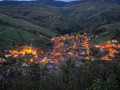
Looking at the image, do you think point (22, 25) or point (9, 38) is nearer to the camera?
point (9, 38)

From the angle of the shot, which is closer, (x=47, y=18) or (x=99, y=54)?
(x=99, y=54)

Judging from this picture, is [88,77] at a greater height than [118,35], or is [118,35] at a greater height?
[88,77]

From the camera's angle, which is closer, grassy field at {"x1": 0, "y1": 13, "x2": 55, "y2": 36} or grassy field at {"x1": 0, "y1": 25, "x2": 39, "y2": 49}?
grassy field at {"x1": 0, "y1": 25, "x2": 39, "y2": 49}

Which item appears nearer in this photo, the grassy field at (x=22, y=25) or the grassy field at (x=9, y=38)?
the grassy field at (x=9, y=38)

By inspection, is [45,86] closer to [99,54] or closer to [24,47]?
[99,54]

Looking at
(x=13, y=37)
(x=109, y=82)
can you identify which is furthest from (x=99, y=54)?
(x=109, y=82)

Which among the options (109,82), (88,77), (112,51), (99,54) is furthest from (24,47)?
(109,82)

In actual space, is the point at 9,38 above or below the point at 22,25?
below

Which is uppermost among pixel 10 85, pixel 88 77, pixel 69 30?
pixel 10 85

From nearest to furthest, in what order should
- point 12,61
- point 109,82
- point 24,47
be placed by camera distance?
point 109,82
point 12,61
point 24,47

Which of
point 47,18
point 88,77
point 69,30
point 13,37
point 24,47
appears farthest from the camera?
point 47,18
